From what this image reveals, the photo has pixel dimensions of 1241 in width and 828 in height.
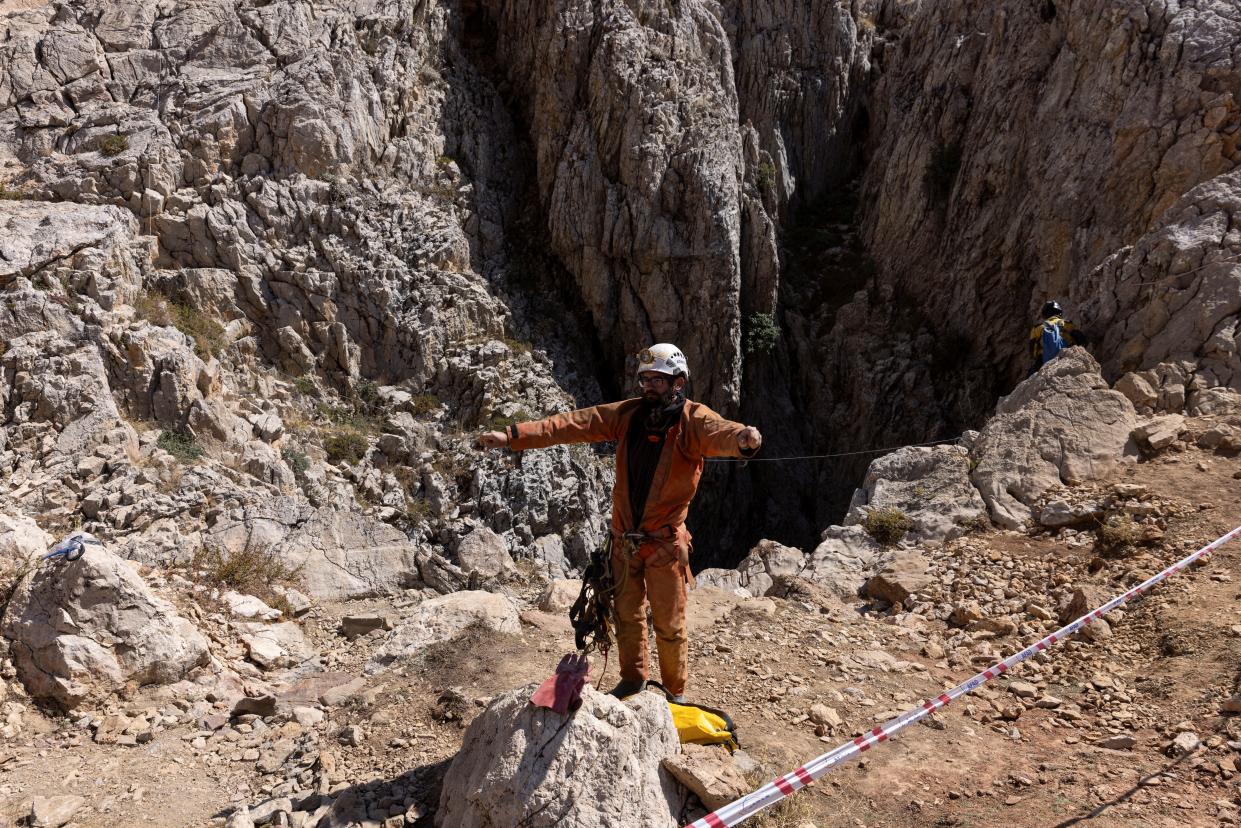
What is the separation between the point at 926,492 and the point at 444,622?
5371mm

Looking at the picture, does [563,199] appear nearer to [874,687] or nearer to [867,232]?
[867,232]

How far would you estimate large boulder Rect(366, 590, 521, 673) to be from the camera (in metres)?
5.27

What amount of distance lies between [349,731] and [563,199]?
14.6 metres

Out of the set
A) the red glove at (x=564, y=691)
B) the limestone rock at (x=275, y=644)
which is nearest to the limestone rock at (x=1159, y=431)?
the red glove at (x=564, y=691)

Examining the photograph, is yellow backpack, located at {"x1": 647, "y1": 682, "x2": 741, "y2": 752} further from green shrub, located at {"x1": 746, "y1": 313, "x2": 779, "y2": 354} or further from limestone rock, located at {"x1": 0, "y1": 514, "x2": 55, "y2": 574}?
green shrub, located at {"x1": 746, "y1": 313, "x2": 779, "y2": 354}

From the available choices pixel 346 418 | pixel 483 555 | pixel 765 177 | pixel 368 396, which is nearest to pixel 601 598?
pixel 483 555

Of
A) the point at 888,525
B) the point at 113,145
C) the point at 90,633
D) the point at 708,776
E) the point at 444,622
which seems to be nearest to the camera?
the point at 708,776

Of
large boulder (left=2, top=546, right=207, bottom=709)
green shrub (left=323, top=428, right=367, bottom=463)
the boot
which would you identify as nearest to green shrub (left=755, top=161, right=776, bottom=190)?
green shrub (left=323, top=428, right=367, bottom=463)

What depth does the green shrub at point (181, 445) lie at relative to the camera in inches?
354

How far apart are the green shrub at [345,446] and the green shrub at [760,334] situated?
398 inches

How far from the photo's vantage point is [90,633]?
15.3ft

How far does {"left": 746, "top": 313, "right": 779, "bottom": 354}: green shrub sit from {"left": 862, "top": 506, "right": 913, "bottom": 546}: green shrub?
10.8m

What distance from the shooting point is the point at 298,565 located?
7484 mm

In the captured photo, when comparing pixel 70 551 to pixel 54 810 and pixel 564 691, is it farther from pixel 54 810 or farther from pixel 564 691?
pixel 564 691
